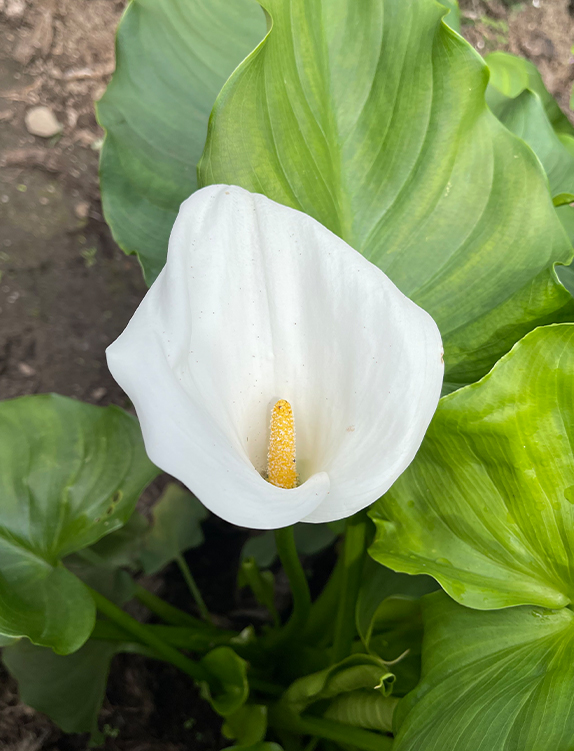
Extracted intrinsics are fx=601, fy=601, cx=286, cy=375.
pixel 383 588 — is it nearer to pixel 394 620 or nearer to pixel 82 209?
pixel 394 620

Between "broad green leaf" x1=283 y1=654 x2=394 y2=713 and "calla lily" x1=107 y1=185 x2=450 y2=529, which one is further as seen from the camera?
"broad green leaf" x1=283 y1=654 x2=394 y2=713

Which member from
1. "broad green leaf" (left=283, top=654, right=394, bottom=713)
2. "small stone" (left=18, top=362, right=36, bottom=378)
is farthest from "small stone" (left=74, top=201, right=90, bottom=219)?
"broad green leaf" (left=283, top=654, right=394, bottom=713)

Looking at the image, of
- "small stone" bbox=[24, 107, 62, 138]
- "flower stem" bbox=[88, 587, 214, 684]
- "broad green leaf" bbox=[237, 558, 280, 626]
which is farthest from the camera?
"small stone" bbox=[24, 107, 62, 138]

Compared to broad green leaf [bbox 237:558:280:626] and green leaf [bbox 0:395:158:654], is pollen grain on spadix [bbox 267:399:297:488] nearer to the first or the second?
green leaf [bbox 0:395:158:654]

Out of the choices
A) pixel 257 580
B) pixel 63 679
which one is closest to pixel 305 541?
pixel 257 580

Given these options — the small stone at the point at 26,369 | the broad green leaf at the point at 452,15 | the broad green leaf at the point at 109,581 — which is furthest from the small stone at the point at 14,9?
the broad green leaf at the point at 109,581

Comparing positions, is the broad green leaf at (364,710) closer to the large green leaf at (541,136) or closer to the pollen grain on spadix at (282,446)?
the pollen grain on spadix at (282,446)
